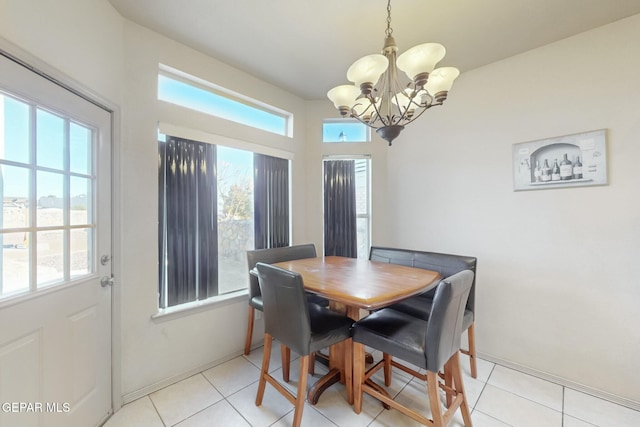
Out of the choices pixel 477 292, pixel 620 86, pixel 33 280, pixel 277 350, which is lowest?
pixel 277 350

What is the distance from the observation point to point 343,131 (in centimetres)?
318

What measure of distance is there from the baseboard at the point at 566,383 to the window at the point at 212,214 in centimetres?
239

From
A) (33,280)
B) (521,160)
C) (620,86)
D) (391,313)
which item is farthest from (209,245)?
(620,86)

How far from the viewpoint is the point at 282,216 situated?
290 centimetres

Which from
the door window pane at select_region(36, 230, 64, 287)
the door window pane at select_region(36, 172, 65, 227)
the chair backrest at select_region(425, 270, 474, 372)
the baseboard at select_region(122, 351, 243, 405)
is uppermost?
the door window pane at select_region(36, 172, 65, 227)

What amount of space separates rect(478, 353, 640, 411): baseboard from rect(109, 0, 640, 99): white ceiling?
2.56 meters

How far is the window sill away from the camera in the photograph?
A: 6.48 feet

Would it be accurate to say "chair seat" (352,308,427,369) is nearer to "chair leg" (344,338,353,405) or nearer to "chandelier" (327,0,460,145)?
"chair leg" (344,338,353,405)

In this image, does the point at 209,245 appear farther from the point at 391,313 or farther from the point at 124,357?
the point at 391,313

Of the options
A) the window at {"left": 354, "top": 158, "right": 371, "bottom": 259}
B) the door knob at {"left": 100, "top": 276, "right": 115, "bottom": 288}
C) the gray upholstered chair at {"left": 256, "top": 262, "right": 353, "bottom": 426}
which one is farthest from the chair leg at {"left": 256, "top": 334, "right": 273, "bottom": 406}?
the window at {"left": 354, "top": 158, "right": 371, "bottom": 259}

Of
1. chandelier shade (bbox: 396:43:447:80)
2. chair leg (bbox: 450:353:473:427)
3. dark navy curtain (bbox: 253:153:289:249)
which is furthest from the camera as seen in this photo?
dark navy curtain (bbox: 253:153:289:249)

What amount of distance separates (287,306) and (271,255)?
1008 millimetres

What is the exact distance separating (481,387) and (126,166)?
3204mm

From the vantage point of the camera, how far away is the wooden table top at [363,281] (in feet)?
4.53
